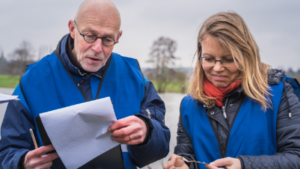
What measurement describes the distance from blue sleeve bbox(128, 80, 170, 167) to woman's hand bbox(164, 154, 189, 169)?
0.21 metres

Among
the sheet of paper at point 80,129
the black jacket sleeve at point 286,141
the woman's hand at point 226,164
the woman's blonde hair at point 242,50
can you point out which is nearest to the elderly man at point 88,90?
the sheet of paper at point 80,129

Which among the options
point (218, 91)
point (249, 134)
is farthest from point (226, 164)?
point (218, 91)

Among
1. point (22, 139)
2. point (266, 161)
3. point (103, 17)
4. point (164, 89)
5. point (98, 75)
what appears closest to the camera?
point (266, 161)

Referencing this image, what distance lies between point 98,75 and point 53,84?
411mm

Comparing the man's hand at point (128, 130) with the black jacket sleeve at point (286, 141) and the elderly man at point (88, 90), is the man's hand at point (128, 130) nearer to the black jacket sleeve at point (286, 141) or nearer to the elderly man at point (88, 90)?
the elderly man at point (88, 90)

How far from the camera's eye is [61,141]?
4.45 ft

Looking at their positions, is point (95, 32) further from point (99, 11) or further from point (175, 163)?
point (175, 163)

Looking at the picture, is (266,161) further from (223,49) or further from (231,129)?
(223,49)

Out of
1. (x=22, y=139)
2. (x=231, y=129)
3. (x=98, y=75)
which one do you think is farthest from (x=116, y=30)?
(x=231, y=129)

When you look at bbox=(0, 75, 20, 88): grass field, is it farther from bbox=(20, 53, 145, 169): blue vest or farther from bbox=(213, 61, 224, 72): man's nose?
bbox=(213, 61, 224, 72): man's nose

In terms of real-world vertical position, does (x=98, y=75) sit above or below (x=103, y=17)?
below

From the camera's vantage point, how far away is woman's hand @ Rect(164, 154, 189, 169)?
1638 millimetres

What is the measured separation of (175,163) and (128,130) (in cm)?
54

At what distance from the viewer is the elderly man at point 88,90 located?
1.65 metres
